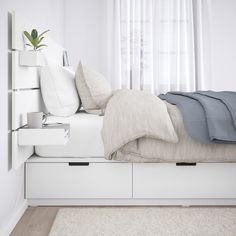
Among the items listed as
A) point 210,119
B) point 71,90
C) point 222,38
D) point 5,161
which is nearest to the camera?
point 5,161

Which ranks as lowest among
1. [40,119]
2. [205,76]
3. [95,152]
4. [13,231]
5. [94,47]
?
[13,231]

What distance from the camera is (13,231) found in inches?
72.5

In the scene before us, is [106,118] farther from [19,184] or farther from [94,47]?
[94,47]

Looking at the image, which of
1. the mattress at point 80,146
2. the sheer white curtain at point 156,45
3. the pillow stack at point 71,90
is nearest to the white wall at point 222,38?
the sheer white curtain at point 156,45

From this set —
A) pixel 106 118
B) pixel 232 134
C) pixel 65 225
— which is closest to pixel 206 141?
pixel 232 134

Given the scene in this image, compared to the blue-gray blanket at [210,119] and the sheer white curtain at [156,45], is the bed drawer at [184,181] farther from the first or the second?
the sheer white curtain at [156,45]

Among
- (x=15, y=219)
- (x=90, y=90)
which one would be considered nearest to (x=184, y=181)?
(x=90, y=90)

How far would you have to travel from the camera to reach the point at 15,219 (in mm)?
1925

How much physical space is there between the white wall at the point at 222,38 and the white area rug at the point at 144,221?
3.29 meters

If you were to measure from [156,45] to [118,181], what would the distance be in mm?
3109

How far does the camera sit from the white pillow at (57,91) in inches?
92.2

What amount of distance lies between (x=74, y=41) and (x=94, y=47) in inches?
11.5

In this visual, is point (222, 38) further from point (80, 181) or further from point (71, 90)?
point (80, 181)

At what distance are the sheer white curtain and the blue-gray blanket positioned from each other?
2.61 meters
